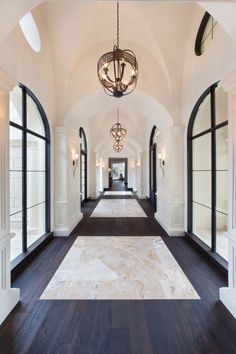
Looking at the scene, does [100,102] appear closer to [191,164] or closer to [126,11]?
[126,11]

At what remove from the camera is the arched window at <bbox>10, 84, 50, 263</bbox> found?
360 centimetres

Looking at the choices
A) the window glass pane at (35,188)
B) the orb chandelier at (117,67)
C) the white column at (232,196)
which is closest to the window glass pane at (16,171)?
the window glass pane at (35,188)

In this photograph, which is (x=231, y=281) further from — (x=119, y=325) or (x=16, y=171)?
(x=16, y=171)

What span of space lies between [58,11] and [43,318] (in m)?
5.00

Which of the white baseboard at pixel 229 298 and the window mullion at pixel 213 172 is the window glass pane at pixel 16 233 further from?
the window mullion at pixel 213 172

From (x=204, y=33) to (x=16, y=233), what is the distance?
17.1 feet

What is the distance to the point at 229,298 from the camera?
244 cm

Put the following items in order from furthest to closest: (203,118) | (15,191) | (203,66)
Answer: (203,118) < (203,66) < (15,191)

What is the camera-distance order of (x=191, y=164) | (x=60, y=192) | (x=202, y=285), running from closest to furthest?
(x=202, y=285) → (x=191, y=164) → (x=60, y=192)

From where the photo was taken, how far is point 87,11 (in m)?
3.98

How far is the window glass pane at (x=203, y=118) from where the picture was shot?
405cm

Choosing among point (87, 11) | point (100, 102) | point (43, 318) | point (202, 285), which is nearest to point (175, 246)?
point (202, 285)

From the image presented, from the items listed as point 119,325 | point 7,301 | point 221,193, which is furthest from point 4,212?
point 221,193

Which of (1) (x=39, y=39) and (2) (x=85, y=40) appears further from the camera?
(2) (x=85, y=40)
